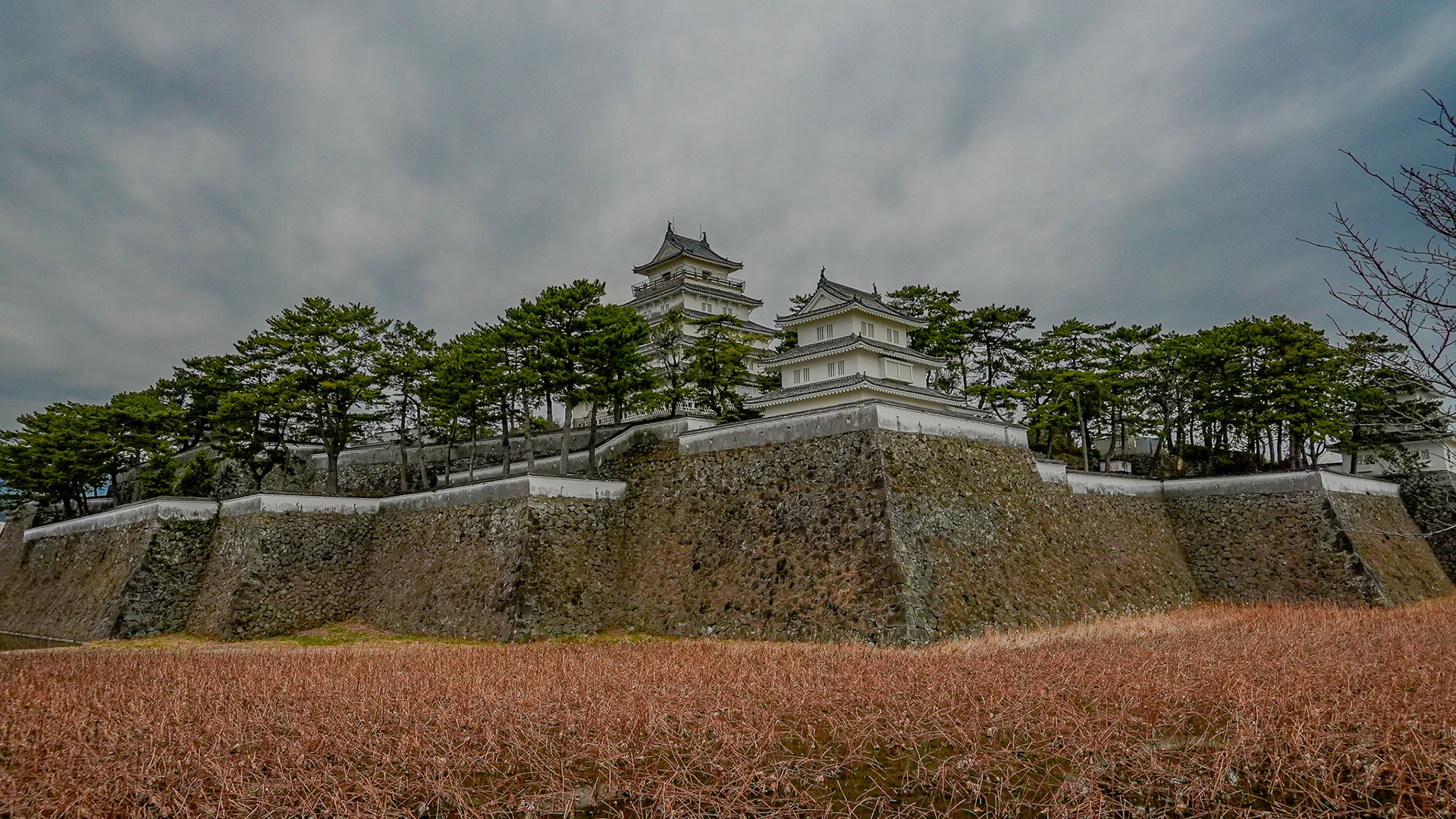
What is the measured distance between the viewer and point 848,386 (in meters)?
25.0

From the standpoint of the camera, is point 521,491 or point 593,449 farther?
point 593,449

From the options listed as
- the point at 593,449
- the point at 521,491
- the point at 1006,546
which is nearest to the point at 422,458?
the point at 593,449

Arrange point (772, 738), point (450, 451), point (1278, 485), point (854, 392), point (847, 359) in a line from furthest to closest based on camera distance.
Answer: point (450, 451) < point (847, 359) < point (854, 392) < point (1278, 485) < point (772, 738)

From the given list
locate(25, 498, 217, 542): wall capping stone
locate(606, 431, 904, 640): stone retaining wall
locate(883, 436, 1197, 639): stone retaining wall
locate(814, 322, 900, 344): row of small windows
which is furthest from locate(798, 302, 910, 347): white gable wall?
locate(25, 498, 217, 542): wall capping stone

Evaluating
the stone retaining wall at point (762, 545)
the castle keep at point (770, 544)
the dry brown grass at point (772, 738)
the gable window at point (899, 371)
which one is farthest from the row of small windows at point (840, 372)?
the dry brown grass at point (772, 738)

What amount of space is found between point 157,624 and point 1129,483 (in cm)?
2871

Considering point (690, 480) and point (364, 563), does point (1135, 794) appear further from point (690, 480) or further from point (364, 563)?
point (364, 563)

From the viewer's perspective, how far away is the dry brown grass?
5.49 m

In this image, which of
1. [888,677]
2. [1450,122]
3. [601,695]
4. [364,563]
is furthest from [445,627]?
[1450,122]

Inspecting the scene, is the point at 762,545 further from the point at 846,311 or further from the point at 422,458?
the point at 422,458

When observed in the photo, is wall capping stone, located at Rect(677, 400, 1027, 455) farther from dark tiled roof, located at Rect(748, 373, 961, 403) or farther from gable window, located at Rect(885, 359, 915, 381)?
gable window, located at Rect(885, 359, 915, 381)

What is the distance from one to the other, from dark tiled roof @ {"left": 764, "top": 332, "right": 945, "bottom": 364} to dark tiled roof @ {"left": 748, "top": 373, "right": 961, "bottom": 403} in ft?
3.45

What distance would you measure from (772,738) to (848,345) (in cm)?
2047

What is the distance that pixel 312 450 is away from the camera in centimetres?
3197
